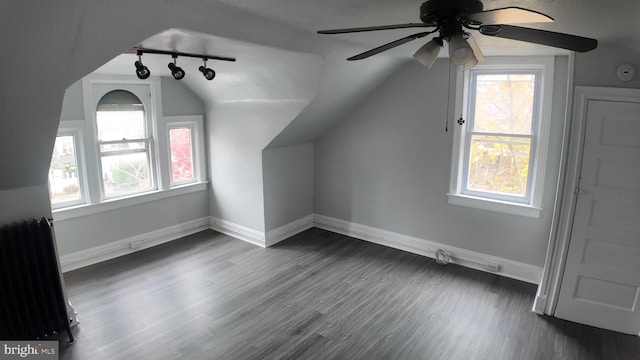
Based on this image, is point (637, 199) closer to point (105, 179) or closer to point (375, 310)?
point (375, 310)

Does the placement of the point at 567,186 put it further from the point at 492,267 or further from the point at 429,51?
the point at 429,51

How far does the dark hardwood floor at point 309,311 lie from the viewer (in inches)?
113

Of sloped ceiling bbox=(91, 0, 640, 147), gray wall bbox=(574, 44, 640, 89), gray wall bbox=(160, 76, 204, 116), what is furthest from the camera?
gray wall bbox=(160, 76, 204, 116)

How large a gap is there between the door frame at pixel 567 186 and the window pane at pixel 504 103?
784mm

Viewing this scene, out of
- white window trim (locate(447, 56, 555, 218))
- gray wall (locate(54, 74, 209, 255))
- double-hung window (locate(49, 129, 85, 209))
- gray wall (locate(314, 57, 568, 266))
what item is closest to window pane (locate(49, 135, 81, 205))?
double-hung window (locate(49, 129, 85, 209))

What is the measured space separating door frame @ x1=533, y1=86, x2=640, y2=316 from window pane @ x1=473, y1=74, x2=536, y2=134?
2.57 feet

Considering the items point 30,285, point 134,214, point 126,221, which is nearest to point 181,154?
point 134,214

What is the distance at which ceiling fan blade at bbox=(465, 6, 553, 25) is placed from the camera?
137 centimetres

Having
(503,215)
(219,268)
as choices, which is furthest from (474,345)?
(219,268)

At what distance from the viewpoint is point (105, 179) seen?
4.36 m

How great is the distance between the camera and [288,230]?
16.7 feet

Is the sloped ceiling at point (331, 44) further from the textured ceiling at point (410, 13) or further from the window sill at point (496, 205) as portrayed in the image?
the window sill at point (496, 205)

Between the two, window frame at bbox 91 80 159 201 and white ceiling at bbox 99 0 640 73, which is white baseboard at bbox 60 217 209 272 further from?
white ceiling at bbox 99 0 640 73

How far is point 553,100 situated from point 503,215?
1186mm
